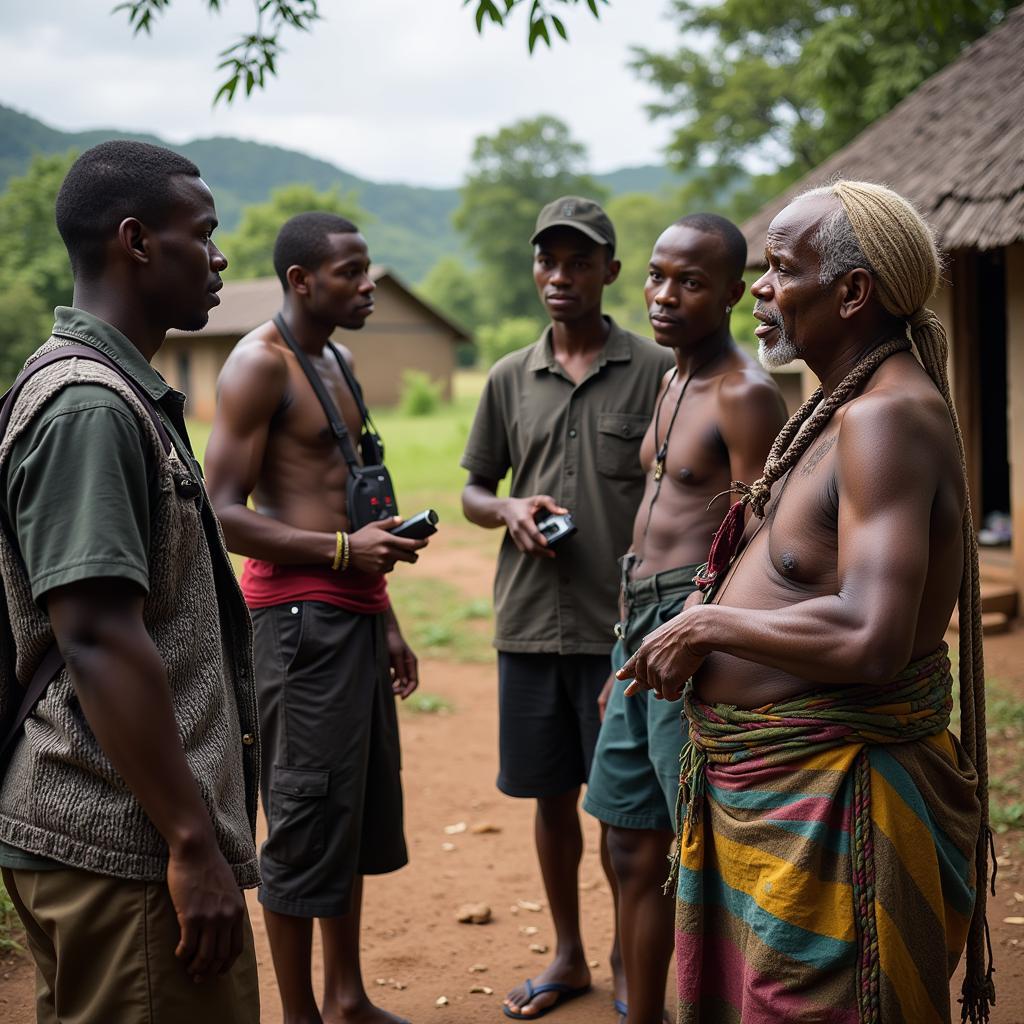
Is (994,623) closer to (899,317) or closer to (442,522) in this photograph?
(899,317)

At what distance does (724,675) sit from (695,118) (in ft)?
89.6

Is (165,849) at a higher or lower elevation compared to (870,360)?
lower

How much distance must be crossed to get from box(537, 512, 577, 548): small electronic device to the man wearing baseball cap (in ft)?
0.09

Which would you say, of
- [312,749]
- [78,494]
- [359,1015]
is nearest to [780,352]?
[78,494]

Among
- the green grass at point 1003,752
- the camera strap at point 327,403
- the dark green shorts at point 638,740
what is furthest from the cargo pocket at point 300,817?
the green grass at point 1003,752

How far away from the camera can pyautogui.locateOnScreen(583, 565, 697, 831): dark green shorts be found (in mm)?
2993

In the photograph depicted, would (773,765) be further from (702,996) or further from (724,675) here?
(702,996)

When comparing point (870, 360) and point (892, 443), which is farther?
point (870, 360)

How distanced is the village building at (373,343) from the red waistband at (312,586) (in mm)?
26696

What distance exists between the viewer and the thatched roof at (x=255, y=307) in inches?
1151

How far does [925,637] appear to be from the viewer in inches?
84.3

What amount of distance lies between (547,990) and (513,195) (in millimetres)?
67556

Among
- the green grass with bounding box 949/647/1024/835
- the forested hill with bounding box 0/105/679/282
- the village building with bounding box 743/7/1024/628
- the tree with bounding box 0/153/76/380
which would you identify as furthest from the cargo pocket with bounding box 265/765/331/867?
the forested hill with bounding box 0/105/679/282

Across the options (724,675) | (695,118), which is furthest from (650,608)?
(695,118)
